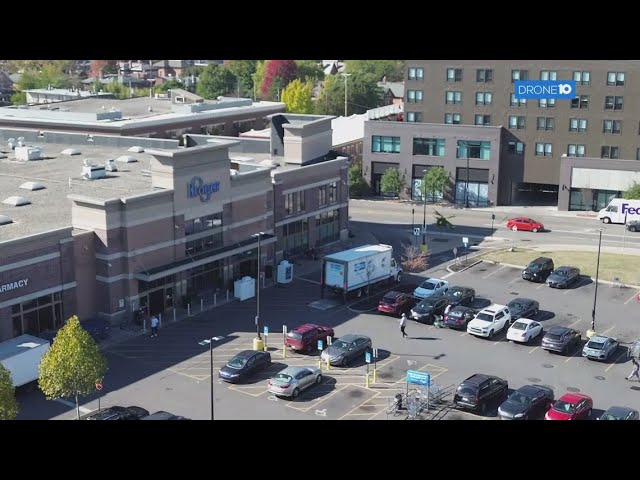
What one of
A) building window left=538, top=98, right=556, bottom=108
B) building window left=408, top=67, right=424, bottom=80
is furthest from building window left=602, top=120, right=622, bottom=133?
building window left=408, top=67, right=424, bottom=80

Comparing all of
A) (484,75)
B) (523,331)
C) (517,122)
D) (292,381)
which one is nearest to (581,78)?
(517,122)

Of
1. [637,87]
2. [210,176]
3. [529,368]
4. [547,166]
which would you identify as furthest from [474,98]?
[529,368]

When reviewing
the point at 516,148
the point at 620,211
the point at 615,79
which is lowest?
the point at 620,211

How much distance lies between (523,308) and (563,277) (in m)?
7.49

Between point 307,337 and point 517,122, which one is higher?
point 517,122

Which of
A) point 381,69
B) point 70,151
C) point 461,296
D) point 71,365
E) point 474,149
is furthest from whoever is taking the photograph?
point 381,69

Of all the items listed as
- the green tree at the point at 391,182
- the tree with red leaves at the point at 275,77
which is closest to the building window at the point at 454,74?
the green tree at the point at 391,182

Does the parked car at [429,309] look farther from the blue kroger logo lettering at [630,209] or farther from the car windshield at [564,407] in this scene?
the blue kroger logo lettering at [630,209]

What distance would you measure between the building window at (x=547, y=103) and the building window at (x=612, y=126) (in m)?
4.51

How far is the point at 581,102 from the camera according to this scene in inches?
2864

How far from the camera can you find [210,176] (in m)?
48.0

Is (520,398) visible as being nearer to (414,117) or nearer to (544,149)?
(544,149)

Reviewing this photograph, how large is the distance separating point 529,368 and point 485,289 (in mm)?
12607

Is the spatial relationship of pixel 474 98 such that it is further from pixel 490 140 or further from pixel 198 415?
pixel 198 415
